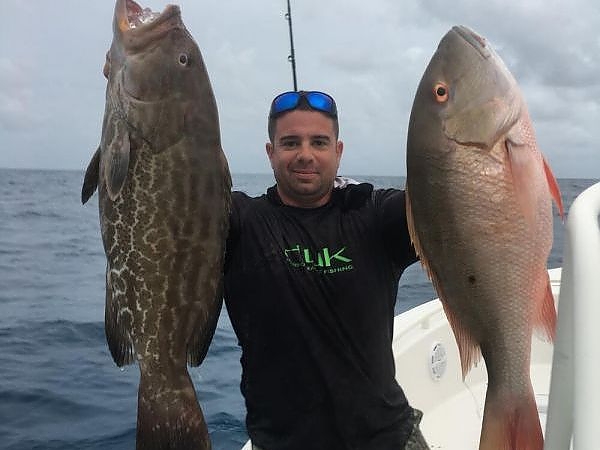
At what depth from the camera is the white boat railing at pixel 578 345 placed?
130 centimetres

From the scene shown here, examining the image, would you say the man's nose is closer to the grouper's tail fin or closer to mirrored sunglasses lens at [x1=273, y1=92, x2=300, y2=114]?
mirrored sunglasses lens at [x1=273, y1=92, x2=300, y2=114]

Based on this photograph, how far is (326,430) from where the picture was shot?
2.50 metres

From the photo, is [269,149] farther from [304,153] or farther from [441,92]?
[441,92]

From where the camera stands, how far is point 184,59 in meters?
2.41

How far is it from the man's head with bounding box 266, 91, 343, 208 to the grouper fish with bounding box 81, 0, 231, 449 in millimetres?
316

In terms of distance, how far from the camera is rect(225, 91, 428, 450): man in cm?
249

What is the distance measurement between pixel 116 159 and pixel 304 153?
0.71 metres

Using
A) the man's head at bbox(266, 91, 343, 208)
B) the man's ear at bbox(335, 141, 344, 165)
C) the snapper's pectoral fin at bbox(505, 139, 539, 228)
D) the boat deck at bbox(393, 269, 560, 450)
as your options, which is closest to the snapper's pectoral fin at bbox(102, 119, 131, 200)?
the man's head at bbox(266, 91, 343, 208)

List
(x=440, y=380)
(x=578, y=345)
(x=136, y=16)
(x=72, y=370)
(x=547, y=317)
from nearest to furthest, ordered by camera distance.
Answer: (x=578, y=345) < (x=547, y=317) < (x=136, y=16) < (x=440, y=380) < (x=72, y=370)

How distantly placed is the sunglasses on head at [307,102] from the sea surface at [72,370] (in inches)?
40.3

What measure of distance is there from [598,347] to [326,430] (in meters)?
1.38

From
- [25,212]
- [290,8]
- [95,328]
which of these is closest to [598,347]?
[290,8]

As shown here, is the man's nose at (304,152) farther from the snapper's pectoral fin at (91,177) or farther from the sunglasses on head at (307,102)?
the snapper's pectoral fin at (91,177)

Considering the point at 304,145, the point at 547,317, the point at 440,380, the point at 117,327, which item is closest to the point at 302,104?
the point at 304,145
